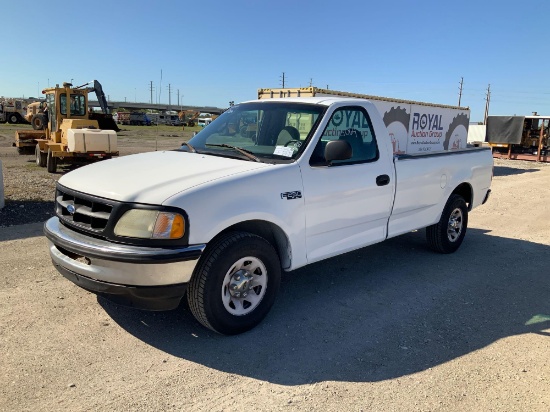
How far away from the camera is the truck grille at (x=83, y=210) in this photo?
3.44m

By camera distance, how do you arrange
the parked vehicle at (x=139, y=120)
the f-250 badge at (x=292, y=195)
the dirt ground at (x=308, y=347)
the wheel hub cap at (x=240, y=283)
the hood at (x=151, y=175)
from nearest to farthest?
the dirt ground at (x=308, y=347) → the hood at (x=151, y=175) → the wheel hub cap at (x=240, y=283) → the f-250 badge at (x=292, y=195) → the parked vehicle at (x=139, y=120)

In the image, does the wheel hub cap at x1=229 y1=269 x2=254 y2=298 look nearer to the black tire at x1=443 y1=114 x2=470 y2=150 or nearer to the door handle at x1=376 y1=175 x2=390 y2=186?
the door handle at x1=376 y1=175 x2=390 y2=186

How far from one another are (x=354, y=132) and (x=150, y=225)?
2492 millimetres

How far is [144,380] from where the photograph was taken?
318 centimetres

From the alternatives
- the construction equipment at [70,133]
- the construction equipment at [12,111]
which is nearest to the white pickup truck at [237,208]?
the construction equipment at [70,133]

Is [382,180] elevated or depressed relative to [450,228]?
elevated

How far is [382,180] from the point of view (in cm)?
487

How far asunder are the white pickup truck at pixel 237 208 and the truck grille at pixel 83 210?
0.01 metres

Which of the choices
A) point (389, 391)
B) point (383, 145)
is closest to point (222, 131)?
point (383, 145)

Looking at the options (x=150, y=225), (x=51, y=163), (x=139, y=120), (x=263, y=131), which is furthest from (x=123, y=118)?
(x=150, y=225)

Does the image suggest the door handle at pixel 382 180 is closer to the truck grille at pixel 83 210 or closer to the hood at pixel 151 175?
the hood at pixel 151 175

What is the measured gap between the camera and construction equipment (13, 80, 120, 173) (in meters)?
14.7

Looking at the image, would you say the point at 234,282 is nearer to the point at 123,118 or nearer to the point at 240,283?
the point at 240,283

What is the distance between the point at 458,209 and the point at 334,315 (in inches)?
121
